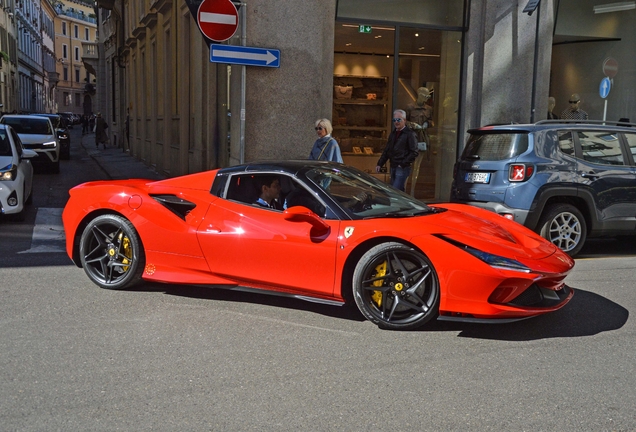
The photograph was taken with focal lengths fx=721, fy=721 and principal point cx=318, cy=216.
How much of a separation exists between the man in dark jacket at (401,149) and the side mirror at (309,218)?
5.62 m

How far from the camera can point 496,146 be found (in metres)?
9.06

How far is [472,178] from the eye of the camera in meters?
9.23

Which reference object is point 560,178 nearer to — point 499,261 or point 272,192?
point 499,261

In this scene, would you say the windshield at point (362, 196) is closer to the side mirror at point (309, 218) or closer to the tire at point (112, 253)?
the side mirror at point (309, 218)

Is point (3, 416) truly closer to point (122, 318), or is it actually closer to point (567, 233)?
point (122, 318)

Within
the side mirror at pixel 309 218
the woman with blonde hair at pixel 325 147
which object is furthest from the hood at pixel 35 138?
the side mirror at pixel 309 218

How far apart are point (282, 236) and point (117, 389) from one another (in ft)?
6.50

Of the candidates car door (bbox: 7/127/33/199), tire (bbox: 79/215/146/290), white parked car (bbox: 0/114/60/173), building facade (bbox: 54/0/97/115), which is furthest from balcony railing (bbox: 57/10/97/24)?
tire (bbox: 79/215/146/290)

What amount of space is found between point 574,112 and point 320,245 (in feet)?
36.6

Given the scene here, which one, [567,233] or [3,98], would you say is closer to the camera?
[567,233]

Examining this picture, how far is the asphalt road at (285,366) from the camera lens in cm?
375

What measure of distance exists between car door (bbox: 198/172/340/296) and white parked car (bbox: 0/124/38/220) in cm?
548

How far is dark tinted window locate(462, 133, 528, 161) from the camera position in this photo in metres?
8.83

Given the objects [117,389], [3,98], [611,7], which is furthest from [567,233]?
[3,98]
